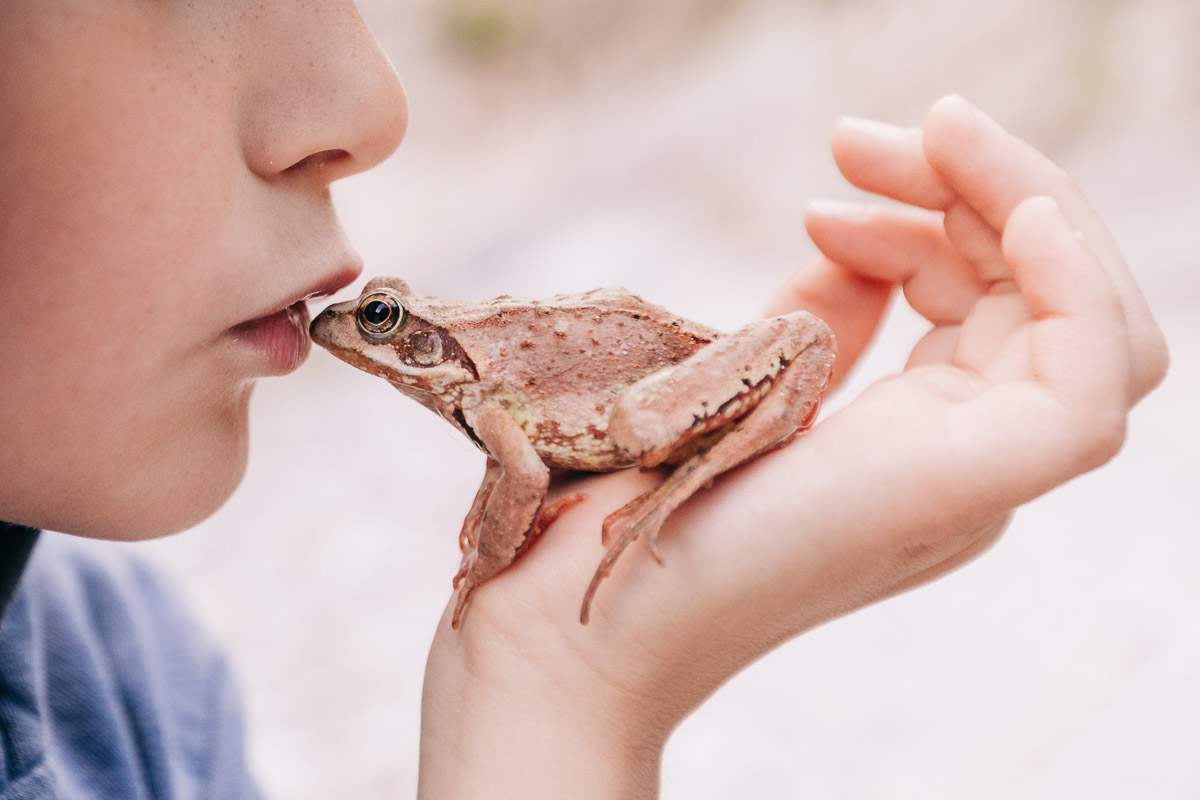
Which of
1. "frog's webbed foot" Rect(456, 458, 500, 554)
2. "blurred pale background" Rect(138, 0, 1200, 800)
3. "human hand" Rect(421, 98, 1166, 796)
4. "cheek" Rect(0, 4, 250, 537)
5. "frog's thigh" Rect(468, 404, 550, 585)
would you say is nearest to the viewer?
"cheek" Rect(0, 4, 250, 537)

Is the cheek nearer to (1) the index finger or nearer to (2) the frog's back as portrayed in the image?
(2) the frog's back

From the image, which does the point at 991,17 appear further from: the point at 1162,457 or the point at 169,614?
the point at 169,614

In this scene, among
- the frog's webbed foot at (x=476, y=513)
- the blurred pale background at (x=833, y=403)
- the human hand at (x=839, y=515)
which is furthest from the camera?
the blurred pale background at (x=833, y=403)

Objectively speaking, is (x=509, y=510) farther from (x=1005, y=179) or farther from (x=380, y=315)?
(x=1005, y=179)

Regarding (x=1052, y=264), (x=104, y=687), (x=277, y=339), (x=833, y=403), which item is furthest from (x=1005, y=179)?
(x=833, y=403)

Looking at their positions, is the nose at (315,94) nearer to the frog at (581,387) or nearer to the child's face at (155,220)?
the child's face at (155,220)

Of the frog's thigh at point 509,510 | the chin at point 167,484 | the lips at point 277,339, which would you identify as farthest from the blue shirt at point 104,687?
the frog's thigh at point 509,510

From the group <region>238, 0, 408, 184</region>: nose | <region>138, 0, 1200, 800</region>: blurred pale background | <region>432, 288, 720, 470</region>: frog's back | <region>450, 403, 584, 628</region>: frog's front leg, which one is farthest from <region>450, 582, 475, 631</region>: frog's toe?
<region>138, 0, 1200, 800</region>: blurred pale background
